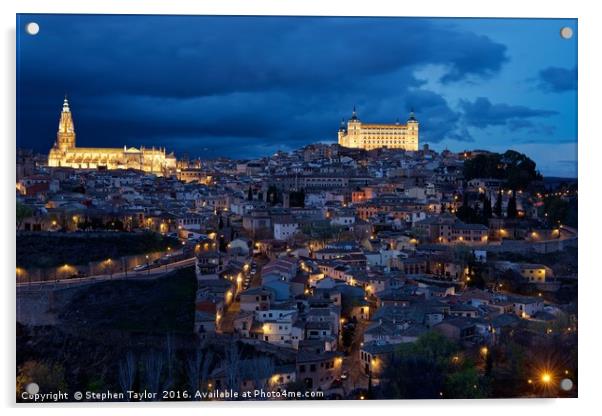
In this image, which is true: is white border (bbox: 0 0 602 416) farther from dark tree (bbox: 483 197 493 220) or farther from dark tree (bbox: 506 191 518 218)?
dark tree (bbox: 483 197 493 220)

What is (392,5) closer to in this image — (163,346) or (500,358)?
(500,358)

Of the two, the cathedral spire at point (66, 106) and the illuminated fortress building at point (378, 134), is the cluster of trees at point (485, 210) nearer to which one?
the illuminated fortress building at point (378, 134)

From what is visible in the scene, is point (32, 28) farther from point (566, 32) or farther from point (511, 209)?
point (511, 209)

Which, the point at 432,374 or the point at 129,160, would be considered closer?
the point at 432,374

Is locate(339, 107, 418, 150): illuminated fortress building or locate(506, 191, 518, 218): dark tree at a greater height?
locate(339, 107, 418, 150): illuminated fortress building

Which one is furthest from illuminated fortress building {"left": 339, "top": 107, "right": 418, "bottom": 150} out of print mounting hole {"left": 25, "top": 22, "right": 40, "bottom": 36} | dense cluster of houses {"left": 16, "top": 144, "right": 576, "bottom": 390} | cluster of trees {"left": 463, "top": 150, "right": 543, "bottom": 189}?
print mounting hole {"left": 25, "top": 22, "right": 40, "bottom": 36}

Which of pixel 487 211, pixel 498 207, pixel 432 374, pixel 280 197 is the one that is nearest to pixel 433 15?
pixel 432 374
